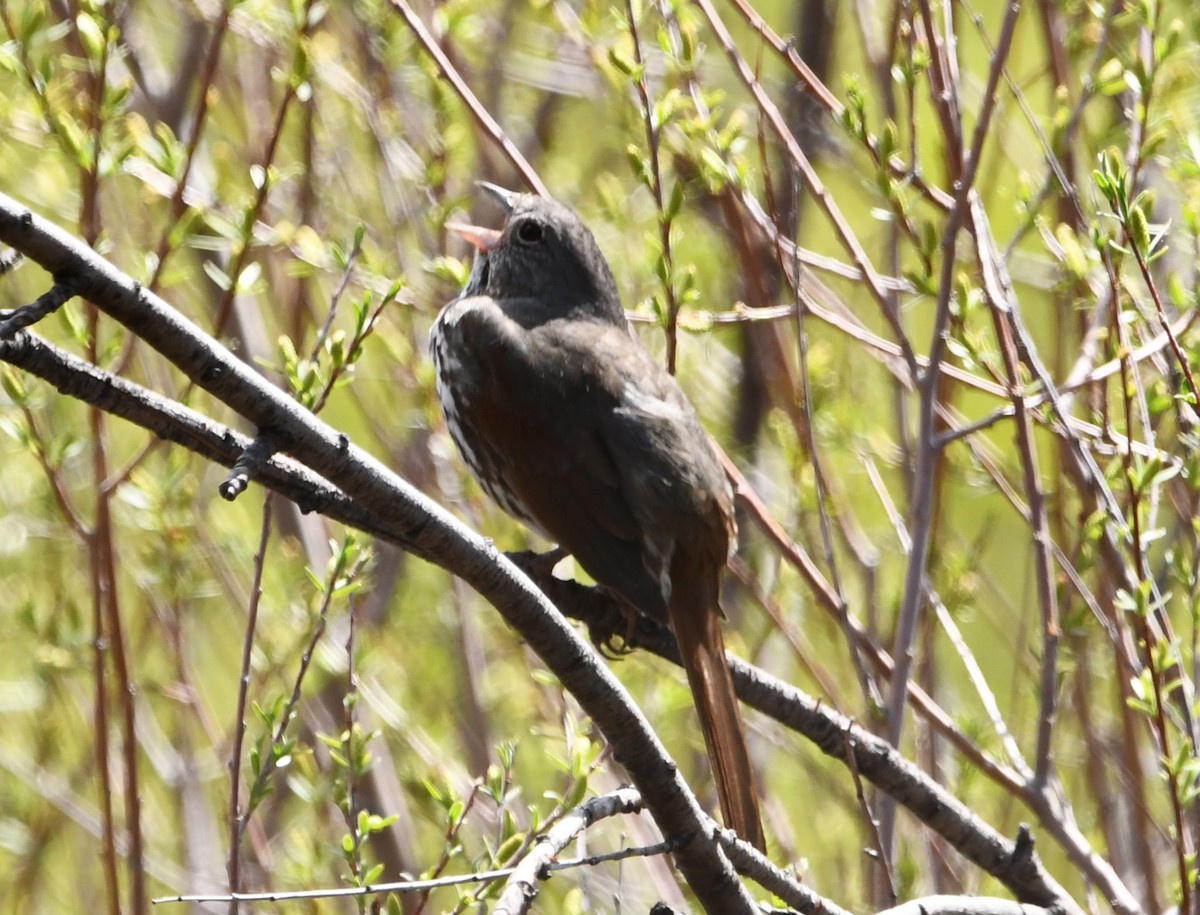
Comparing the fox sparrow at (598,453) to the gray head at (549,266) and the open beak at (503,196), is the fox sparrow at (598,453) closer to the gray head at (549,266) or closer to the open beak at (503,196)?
the open beak at (503,196)

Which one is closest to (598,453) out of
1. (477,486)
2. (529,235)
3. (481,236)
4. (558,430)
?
(558,430)

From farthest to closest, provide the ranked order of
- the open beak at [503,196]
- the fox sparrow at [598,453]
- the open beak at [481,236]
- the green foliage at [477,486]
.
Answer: the open beak at [503,196] → the open beak at [481,236] → the fox sparrow at [598,453] → the green foliage at [477,486]

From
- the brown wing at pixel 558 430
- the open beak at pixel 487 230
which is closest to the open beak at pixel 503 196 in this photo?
the open beak at pixel 487 230

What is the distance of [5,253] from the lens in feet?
6.52

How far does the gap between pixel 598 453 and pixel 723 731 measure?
0.90 meters

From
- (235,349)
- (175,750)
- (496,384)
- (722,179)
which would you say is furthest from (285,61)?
(175,750)

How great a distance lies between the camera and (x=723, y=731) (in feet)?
10.8

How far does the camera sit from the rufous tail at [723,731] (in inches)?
127

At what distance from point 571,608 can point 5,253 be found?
204cm

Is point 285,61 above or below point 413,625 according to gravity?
above

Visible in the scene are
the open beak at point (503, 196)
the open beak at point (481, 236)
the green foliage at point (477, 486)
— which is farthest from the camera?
the open beak at point (503, 196)

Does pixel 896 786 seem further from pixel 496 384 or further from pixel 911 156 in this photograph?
pixel 496 384

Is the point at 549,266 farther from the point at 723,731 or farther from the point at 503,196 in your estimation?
the point at 723,731

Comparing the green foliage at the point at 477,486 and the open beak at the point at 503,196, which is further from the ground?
the open beak at the point at 503,196
